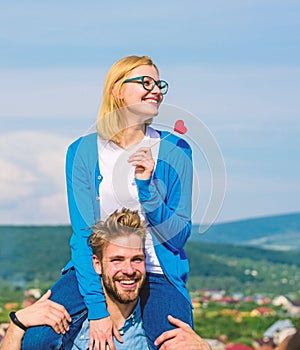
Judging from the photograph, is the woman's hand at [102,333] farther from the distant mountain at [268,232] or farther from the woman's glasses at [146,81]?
the distant mountain at [268,232]

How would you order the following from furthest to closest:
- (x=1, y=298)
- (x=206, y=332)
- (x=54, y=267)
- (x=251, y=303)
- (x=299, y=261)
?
1. (x=299, y=261)
2. (x=54, y=267)
3. (x=251, y=303)
4. (x=1, y=298)
5. (x=206, y=332)

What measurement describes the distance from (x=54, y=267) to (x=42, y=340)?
65.4 metres

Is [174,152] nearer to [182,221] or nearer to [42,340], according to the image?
[182,221]

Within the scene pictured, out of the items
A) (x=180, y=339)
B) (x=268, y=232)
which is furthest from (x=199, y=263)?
(x=180, y=339)

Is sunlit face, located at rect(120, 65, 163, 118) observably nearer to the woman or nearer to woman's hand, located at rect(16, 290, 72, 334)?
the woman

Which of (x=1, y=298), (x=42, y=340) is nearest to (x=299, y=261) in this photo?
(x=1, y=298)

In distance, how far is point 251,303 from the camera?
63688 mm

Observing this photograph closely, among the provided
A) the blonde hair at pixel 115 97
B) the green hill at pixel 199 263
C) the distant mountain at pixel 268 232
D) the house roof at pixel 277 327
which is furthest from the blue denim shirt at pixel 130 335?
the distant mountain at pixel 268 232

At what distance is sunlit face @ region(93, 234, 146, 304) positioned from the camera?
4.61m

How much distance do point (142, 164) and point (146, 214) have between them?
0.72 feet

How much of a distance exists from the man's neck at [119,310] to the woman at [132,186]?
0.13ft

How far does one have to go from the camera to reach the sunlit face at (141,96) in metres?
4.59

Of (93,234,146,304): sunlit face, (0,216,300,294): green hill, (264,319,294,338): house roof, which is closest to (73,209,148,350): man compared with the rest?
(93,234,146,304): sunlit face

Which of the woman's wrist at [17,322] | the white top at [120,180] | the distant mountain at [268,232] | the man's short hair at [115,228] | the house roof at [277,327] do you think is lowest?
the distant mountain at [268,232]
